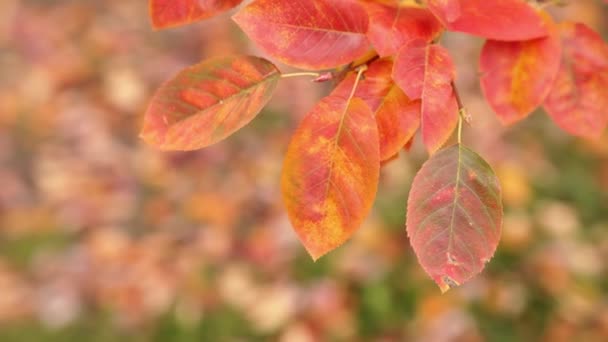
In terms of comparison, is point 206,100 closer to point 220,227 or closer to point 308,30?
point 308,30

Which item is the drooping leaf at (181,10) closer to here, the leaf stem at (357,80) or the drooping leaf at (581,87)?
the leaf stem at (357,80)

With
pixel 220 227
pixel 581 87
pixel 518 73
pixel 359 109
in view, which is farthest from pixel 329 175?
pixel 220 227

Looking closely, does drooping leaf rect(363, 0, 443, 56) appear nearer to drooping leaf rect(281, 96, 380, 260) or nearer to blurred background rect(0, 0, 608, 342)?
drooping leaf rect(281, 96, 380, 260)

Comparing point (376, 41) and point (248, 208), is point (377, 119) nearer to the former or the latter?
point (376, 41)

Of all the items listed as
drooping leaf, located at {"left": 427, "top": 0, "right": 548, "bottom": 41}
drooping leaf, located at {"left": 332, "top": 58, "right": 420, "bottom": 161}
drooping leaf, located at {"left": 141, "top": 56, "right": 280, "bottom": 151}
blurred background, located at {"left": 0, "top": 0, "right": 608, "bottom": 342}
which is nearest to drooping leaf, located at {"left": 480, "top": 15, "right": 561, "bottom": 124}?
drooping leaf, located at {"left": 427, "top": 0, "right": 548, "bottom": 41}

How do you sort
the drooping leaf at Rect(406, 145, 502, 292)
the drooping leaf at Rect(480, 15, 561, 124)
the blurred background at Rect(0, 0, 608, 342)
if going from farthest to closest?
the blurred background at Rect(0, 0, 608, 342), the drooping leaf at Rect(480, 15, 561, 124), the drooping leaf at Rect(406, 145, 502, 292)

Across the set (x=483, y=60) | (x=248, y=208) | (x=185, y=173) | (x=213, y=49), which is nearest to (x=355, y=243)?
(x=248, y=208)

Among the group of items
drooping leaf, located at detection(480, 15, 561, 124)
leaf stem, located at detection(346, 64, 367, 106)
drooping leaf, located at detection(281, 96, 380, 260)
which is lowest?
drooping leaf, located at detection(480, 15, 561, 124)
